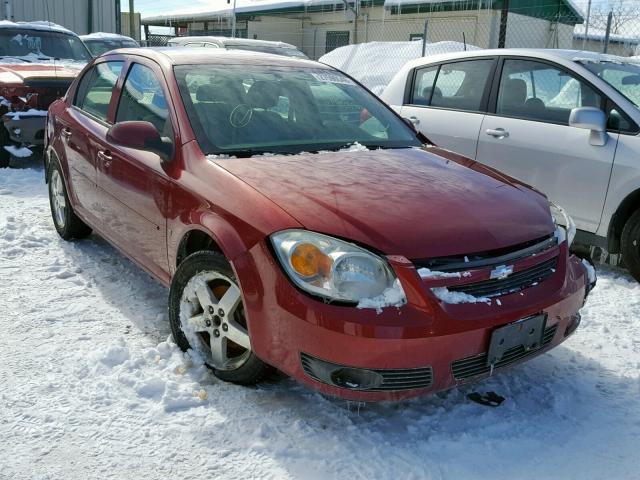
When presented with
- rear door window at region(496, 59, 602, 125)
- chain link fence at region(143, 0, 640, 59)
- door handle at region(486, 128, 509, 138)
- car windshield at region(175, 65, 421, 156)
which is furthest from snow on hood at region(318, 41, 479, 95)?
car windshield at region(175, 65, 421, 156)

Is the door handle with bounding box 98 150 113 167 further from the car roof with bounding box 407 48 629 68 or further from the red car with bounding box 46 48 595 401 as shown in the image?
the car roof with bounding box 407 48 629 68

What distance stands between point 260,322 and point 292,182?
67cm

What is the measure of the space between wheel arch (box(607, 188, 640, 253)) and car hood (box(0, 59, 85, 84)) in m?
6.20

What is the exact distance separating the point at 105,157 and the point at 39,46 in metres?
6.20

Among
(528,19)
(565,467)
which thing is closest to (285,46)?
(565,467)

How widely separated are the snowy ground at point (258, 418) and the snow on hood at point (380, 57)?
13536 mm

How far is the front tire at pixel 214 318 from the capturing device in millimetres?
2807

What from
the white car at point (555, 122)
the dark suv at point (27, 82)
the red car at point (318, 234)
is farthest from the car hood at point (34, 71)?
the white car at point (555, 122)

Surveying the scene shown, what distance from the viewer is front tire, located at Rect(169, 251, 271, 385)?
281 centimetres

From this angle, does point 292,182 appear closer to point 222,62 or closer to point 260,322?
point 260,322

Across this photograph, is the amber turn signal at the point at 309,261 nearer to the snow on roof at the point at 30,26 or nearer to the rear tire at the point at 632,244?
the rear tire at the point at 632,244

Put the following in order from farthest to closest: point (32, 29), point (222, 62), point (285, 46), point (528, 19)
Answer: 1. point (528, 19)
2. point (285, 46)
3. point (32, 29)
4. point (222, 62)

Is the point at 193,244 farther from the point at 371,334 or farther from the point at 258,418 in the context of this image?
the point at 371,334

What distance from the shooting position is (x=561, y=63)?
4996 millimetres
